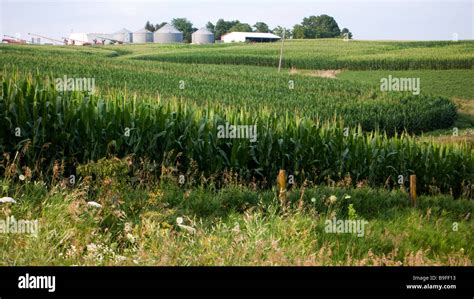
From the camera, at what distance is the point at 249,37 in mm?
77312

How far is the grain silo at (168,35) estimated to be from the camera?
3162 inches

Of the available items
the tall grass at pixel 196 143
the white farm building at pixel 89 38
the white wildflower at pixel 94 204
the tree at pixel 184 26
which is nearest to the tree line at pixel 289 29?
the tree at pixel 184 26

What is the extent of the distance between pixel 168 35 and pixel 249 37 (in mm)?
12294

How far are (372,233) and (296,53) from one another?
184ft

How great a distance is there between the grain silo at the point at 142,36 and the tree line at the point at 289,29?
2.47 feet

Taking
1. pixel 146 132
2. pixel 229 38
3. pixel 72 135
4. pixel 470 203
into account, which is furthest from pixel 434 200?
pixel 229 38

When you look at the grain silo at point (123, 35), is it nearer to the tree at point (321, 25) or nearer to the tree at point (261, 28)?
the tree at point (261, 28)

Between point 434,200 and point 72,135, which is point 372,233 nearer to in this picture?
point 434,200

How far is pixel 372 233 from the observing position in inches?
392

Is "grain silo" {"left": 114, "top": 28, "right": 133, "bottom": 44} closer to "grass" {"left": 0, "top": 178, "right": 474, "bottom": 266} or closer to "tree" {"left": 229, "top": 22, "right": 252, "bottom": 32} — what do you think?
"tree" {"left": 229, "top": 22, "right": 252, "bottom": 32}

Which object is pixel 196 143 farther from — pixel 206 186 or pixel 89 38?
pixel 89 38

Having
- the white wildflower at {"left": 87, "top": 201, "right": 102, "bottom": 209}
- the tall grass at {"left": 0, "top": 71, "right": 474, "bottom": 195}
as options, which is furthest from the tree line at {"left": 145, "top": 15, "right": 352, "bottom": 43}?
the white wildflower at {"left": 87, "top": 201, "right": 102, "bottom": 209}

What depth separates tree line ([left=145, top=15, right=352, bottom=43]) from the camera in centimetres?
4950
